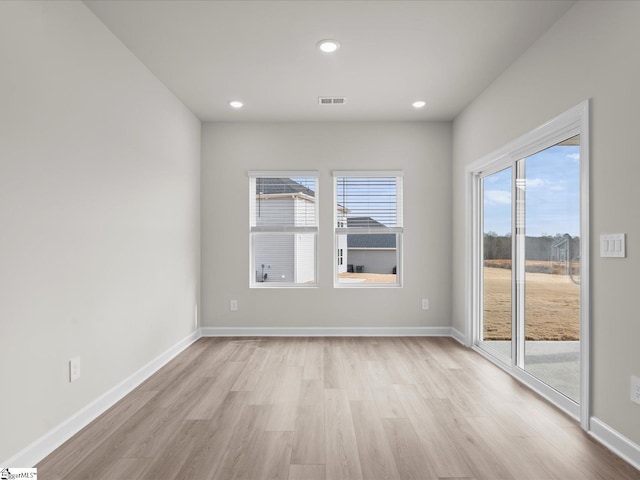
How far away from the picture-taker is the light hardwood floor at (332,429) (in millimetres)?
1942

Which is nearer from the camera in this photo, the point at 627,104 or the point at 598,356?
the point at 627,104

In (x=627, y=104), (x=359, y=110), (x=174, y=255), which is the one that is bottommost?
(x=174, y=255)

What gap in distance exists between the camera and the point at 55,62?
7.18ft

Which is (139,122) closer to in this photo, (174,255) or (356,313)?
(174,255)

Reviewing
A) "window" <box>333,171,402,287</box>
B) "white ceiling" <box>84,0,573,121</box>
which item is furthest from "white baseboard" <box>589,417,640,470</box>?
"window" <box>333,171,402,287</box>

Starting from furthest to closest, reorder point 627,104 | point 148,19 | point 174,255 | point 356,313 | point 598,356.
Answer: point 356,313 → point 174,255 → point 148,19 → point 598,356 → point 627,104

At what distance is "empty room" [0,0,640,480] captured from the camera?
2.03m

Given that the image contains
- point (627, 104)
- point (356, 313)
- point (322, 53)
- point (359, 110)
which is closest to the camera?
point (627, 104)

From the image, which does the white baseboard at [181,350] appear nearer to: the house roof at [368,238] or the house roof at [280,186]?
the house roof at [368,238]

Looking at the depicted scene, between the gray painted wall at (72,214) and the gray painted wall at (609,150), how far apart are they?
318 centimetres

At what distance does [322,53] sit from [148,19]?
4.26ft

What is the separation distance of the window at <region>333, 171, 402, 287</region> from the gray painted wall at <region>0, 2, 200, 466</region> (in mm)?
2170

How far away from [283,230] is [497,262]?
2520mm

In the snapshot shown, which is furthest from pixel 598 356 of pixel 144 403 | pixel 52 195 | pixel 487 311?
pixel 52 195
